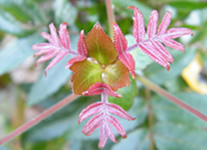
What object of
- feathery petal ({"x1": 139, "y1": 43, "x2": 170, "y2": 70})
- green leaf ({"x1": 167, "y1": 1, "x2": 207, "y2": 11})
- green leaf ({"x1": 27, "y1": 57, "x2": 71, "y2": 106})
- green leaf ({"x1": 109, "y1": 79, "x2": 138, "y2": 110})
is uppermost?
feathery petal ({"x1": 139, "y1": 43, "x2": 170, "y2": 70})

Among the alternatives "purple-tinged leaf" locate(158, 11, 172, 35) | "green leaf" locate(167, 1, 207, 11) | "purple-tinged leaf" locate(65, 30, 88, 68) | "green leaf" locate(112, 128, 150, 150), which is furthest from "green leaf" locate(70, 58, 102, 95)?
"green leaf" locate(167, 1, 207, 11)

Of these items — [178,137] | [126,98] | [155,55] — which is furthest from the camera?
[178,137]

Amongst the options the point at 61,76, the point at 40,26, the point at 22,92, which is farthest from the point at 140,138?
the point at 22,92

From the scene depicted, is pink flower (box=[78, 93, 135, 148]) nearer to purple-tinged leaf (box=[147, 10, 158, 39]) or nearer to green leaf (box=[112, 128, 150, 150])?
purple-tinged leaf (box=[147, 10, 158, 39])

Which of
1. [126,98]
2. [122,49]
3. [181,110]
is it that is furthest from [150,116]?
[122,49]

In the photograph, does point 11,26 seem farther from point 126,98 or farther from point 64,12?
point 126,98

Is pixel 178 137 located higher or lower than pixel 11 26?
lower

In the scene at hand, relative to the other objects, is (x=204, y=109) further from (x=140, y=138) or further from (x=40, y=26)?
(x=40, y=26)
